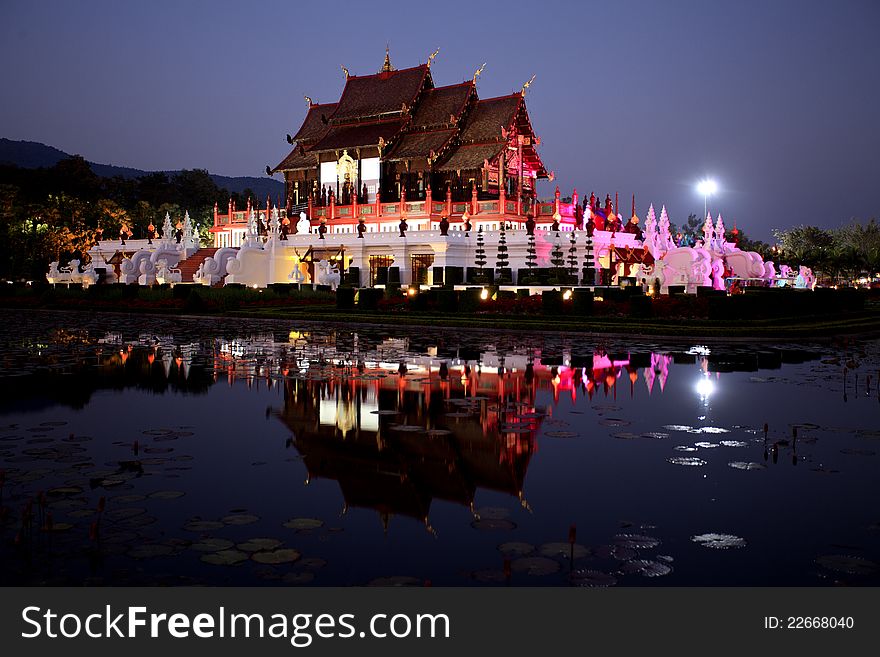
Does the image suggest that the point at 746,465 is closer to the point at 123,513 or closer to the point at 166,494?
the point at 166,494

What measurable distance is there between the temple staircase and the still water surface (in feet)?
130

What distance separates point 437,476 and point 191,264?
52.0 m

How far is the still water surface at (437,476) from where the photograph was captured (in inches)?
228

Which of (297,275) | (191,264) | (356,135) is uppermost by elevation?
(356,135)

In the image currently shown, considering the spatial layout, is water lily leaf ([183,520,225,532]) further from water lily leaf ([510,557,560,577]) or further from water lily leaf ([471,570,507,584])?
water lily leaf ([510,557,560,577])

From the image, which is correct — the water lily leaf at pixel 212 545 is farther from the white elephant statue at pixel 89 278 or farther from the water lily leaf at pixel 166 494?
the white elephant statue at pixel 89 278

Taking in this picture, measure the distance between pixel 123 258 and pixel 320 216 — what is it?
48.2 ft

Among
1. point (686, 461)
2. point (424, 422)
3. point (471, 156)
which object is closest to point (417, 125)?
point (471, 156)

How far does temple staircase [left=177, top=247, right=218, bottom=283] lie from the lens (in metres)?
55.5

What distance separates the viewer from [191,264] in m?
57.0

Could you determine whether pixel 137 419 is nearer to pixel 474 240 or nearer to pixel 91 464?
pixel 91 464

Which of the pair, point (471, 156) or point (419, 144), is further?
point (419, 144)

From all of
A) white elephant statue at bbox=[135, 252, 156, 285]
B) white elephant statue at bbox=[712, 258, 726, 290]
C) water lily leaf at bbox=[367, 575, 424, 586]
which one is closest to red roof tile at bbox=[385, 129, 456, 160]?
white elephant statue at bbox=[135, 252, 156, 285]

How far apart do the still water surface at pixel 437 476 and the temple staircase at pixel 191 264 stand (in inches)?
1562
